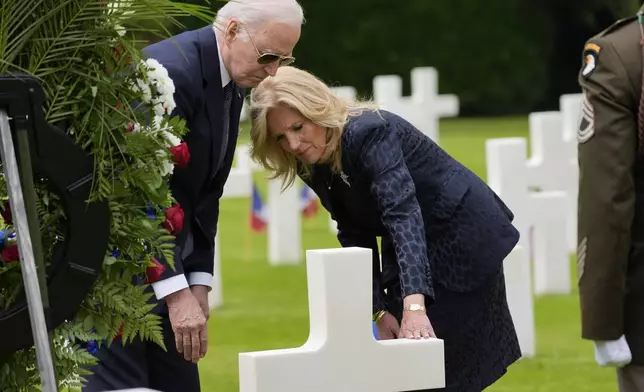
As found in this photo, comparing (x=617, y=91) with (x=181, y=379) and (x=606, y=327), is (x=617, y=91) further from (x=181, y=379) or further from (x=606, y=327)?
(x=181, y=379)

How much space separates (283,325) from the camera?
9.02 meters

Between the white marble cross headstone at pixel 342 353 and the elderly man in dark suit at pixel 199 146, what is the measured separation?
60 centimetres

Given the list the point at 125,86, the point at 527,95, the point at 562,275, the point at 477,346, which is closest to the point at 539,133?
the point at 562,275

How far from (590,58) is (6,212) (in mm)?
1764

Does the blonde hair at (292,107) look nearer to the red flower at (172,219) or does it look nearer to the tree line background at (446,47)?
the red flower at (172,219)

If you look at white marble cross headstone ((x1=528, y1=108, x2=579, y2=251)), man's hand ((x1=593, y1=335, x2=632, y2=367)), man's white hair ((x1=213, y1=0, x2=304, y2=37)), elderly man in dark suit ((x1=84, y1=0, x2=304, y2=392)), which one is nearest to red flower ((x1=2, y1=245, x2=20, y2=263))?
elderly man in dark suit ((x1=84, y1=0, x2=304, y2=392))

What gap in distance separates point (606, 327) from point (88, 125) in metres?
1.71

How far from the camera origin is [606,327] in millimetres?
4234

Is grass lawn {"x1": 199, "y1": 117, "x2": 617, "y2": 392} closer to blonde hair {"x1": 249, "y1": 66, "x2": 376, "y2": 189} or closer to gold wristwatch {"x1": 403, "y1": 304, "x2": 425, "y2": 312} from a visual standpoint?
blonde hair {"x1": 249, "y1": 66, "x2": 376, "y2": 189}

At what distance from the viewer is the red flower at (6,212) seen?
315cm

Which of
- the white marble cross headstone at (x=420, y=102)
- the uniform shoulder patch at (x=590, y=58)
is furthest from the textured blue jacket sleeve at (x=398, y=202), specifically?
the white marble cross headstone at (x=420, y=102)

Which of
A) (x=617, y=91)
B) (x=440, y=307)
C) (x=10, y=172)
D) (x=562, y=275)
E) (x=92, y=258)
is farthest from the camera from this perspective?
(x=562, y=275)

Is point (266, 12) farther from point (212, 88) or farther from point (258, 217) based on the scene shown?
point (258, 217)

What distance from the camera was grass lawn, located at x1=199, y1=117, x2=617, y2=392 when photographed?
288 inches
